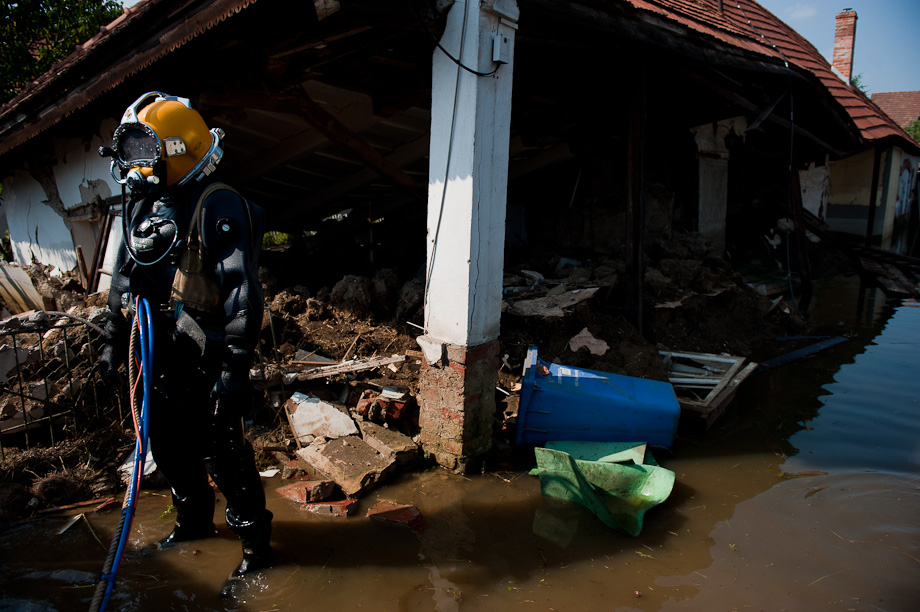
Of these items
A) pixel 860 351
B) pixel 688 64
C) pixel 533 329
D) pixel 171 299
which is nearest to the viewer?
pixel 171 299

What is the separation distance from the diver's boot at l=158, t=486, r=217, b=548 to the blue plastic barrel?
2.23m

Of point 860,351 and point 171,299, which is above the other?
point 171,299

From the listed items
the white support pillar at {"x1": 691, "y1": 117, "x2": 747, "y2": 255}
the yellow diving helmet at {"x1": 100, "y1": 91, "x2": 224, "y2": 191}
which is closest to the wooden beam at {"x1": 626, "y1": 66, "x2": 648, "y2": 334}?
the white support pillar at {"x1": 691, "y1": 117, "x2": 747, "y2": 255}

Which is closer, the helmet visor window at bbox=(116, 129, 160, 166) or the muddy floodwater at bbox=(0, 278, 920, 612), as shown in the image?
the helmet visor window at bbox=(116, 129, 160, 166)

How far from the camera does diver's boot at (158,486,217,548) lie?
303 cm

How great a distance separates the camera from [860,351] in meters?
7.24

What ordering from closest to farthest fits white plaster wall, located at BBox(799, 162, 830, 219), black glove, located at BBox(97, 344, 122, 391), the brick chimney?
black glove, located at BBox(97, 344, 122, 391), white plaster wall, located at BBox(799, 162, 830, 219), the brick chimney

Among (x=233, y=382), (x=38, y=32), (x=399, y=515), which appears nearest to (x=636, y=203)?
(x=399, y=515)

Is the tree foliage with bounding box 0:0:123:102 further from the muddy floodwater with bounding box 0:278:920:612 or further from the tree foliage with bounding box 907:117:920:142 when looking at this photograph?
the tree foliage with bounding box 907:117:920:142

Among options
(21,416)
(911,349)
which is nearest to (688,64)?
(911,349)

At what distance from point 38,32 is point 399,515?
31.9 feet

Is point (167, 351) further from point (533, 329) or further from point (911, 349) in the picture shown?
point (911, 349)

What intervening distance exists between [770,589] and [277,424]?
3469 mm

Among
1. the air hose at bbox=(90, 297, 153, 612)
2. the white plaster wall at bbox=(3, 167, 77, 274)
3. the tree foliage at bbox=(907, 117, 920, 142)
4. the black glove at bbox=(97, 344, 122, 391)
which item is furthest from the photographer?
the tree foliage at bbox=(907, 117, 920, 142)
